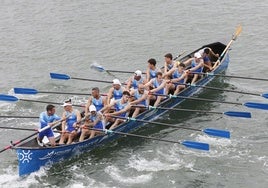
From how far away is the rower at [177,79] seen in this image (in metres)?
21.8

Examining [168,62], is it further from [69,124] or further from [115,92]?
[69,124]

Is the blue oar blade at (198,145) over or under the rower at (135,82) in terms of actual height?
under

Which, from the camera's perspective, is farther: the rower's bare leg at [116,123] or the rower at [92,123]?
the rower's bare leg at [116,123]

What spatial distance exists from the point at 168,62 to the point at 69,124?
20.2 ft

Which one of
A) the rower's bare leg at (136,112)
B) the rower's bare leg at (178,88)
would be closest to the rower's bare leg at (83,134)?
the rower's bare leg at (136,112)

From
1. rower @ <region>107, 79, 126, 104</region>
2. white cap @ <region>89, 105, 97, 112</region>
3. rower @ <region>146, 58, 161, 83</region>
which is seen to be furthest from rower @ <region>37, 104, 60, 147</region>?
rower @ <region>146, 58, 161, 83</region>

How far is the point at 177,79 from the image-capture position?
22.0m

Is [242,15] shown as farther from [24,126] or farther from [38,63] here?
[24,126]

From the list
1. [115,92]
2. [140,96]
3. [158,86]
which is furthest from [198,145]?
[158,86]

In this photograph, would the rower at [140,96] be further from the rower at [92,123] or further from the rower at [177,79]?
the rower at [92,123]

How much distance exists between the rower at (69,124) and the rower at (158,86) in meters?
3.62

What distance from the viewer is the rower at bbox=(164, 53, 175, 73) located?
2262 centimetres

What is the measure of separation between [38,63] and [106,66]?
3699 mm

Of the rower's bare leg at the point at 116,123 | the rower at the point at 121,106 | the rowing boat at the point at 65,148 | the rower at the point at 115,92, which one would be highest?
the rower at the point at 115,92
